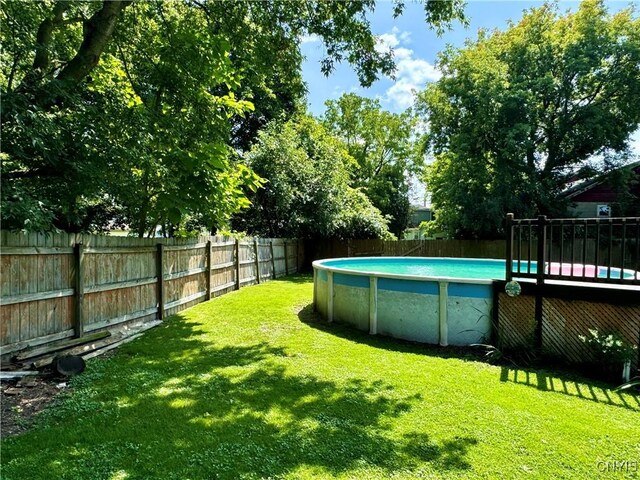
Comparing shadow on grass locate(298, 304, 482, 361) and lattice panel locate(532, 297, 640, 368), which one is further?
shadow on grass locate(298, 304, 482, 361)

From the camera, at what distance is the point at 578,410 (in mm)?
3572

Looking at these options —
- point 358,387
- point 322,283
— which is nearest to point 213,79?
point 322,283

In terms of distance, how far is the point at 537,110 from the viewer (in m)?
16.5

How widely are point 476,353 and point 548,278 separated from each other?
4.82 feet

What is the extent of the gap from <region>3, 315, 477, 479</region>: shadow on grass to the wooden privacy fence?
92 centimetres

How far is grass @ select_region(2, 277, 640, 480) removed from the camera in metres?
2.63

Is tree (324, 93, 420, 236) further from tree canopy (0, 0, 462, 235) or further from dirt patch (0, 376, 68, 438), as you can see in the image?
dirt patch (0, 376, 68, 438)

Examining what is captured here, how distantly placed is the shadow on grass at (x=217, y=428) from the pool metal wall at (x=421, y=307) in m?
1.96

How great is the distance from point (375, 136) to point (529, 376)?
90.7 feet

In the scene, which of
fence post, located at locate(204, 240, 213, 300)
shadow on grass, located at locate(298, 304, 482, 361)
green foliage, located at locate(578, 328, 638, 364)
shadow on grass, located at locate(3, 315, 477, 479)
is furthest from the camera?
fence post, located at locate(204, 240, 213, 300)

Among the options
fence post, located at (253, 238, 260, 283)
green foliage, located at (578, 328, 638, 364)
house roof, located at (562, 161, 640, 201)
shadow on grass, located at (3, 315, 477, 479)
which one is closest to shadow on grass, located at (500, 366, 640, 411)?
green foliage, located at (578, 328, 638, 364)

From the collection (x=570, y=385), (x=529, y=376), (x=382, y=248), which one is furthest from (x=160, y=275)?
(x=382, y=248)

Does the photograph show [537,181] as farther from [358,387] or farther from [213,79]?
[358,387]

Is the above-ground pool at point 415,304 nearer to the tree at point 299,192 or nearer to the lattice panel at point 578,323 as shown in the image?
the lattice panel at point 578,323
